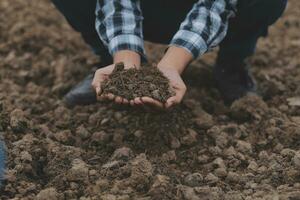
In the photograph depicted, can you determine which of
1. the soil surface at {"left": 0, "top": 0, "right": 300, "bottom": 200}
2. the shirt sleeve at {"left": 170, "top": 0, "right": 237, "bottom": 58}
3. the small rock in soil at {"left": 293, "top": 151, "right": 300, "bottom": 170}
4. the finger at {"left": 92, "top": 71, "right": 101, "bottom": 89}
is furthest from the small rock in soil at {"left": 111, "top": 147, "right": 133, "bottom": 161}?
the small rock in soil at {"left": 293, "top": 151, "right": 300, "bottom": 170}

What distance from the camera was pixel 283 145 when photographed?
187 cm

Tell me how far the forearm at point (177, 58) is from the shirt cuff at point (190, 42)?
1cm

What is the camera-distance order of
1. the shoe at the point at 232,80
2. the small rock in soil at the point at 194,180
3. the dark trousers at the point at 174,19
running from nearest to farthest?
the small rock in soil at the point at 194,180 < the dark trousers at the point at 174,19 < the shoe at the point at 232,80

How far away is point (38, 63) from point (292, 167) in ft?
3.81

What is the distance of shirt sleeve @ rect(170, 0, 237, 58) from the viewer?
1698 millimetres

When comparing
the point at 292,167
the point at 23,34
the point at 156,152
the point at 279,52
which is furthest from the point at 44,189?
the point at 279,52

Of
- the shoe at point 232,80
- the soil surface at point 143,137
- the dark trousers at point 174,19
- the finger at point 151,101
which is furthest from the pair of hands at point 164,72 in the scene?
the shoe at point 232,80

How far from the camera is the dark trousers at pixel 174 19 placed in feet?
6.45

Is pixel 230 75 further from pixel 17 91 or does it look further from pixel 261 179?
pixel 17 91

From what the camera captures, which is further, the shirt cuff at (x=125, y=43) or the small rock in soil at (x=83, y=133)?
the small rock in soil at (x=83, y=133)

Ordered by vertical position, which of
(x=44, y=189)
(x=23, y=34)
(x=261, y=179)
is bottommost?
(x=44, y=189)

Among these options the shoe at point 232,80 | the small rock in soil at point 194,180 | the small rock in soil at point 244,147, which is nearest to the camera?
the small rock in soil at point 194,180

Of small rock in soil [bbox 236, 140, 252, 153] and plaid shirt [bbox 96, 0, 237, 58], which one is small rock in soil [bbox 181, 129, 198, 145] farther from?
plaid shirt [bbox 96, 0, 237, 58]

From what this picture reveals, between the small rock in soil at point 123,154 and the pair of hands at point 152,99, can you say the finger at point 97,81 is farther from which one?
the small rock in soil at point 123,154
